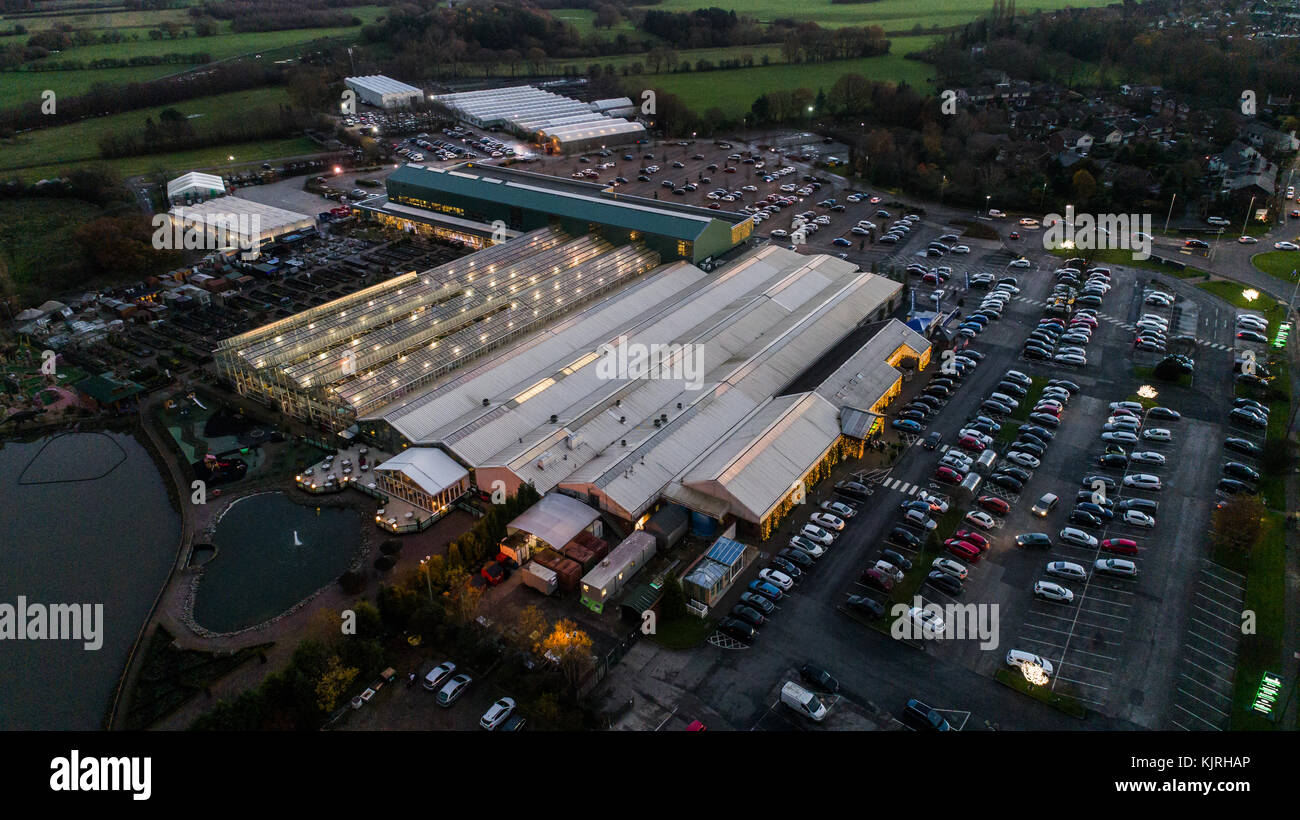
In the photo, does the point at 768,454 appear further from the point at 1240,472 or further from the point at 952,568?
the point at 1240,472

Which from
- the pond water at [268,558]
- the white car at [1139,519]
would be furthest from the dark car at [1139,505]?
the pond water at [268,558]

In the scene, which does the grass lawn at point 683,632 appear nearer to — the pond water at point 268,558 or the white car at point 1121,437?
the pond water at point 268,558

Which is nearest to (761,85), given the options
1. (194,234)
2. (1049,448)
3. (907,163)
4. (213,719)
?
(907,163)

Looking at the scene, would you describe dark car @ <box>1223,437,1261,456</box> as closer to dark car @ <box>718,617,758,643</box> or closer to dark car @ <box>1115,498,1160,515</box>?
dark car @ <box>1115,498,1160,515</box>

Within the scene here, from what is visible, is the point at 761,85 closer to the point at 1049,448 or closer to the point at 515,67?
the point at 515,67

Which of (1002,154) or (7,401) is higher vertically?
(1002,154)
